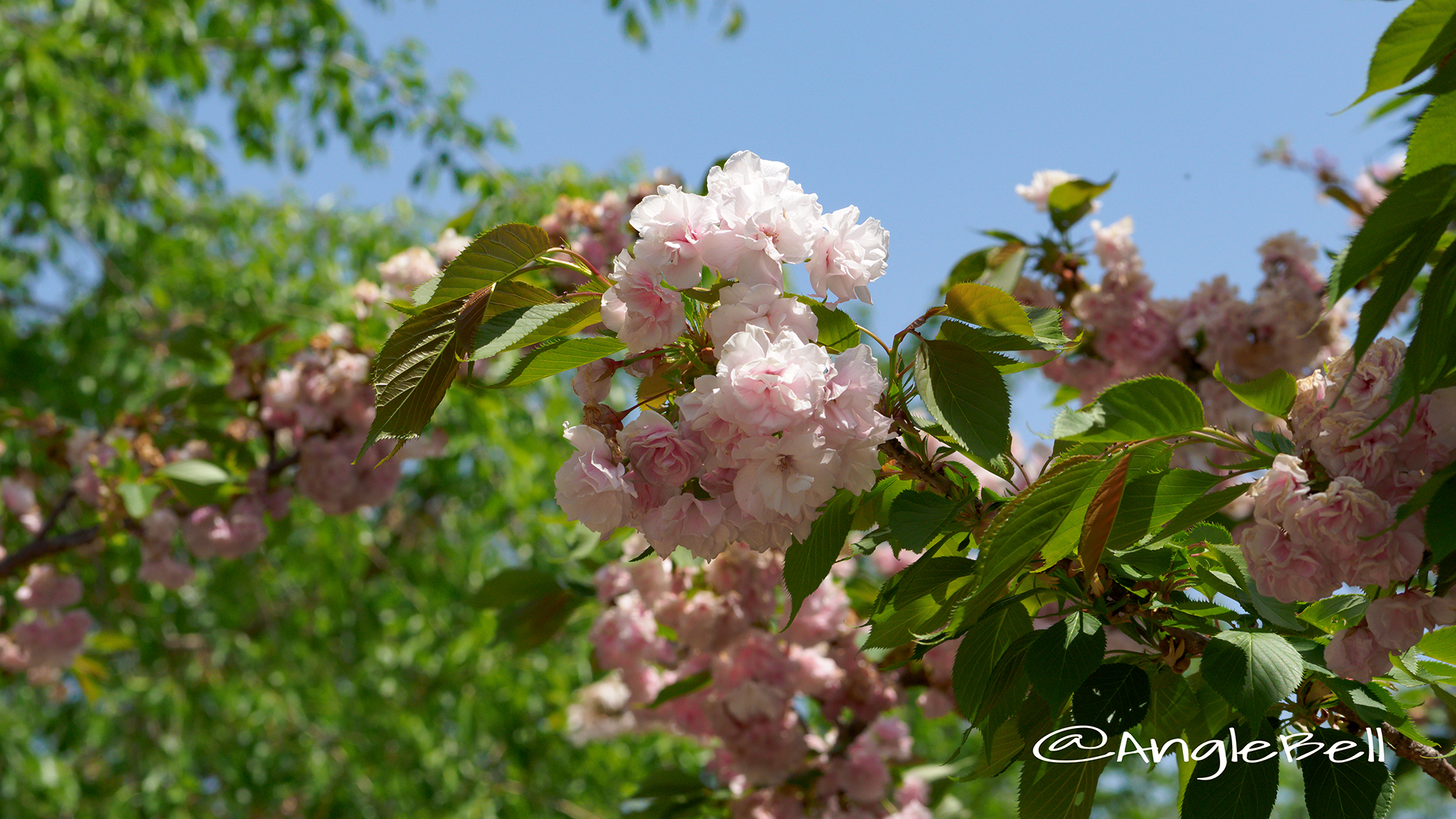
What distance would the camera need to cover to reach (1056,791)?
2.37 ft

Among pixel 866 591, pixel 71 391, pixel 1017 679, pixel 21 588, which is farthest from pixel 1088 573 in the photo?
pixel 71 391

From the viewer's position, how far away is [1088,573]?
1.99 feet

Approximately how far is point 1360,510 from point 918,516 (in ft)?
0.86

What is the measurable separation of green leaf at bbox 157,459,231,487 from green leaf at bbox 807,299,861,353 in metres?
1.20

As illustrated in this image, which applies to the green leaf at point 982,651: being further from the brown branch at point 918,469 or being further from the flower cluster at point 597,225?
the flower cluster at point 597,225

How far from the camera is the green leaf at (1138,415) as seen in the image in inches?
23.5

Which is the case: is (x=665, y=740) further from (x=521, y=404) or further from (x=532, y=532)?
(x=521, y=404)

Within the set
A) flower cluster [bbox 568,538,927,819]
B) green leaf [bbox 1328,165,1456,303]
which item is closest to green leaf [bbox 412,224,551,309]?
green leaf [bbox 1328,165,1456,303]

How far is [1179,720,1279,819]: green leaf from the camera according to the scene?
64cm

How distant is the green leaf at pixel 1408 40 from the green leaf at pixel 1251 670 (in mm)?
337

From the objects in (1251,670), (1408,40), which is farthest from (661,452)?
(1408,40)

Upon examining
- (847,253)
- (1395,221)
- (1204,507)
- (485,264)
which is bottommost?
(1204,507)

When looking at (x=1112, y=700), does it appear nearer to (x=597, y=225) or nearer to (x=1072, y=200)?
(x=1072, y=200)

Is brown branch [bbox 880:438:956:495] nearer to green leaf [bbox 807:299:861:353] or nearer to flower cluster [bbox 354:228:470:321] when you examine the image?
green leaf [bbox 807:299:861:353]
